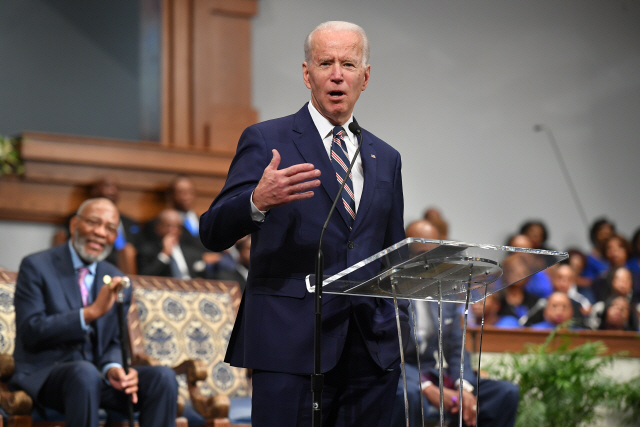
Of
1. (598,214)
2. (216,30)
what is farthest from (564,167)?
(216,30)

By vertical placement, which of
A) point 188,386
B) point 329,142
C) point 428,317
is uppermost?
point 329,142

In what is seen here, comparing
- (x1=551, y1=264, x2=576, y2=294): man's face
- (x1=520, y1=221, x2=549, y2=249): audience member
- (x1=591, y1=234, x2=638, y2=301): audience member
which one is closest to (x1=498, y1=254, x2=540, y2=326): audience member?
(x1=551, y1=264, x2=576, y2=294): man's face

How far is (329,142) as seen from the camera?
2.17 m

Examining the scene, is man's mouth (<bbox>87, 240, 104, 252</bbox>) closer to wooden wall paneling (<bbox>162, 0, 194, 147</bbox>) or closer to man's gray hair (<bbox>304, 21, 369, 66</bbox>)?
man's gray hair (<bbox>304, 21, 369, 66</bbox>)

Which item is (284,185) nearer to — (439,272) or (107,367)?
(439,272)

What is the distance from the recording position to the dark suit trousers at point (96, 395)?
3301 millimetres

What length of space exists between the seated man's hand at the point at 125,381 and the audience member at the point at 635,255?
7055 millimetres

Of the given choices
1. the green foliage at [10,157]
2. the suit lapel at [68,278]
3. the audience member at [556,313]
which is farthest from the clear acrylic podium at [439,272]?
the green foliage at [10,157]

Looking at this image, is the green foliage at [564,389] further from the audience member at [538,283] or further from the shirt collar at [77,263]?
the audience member at [538,283]

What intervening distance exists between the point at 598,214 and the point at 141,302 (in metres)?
7.52

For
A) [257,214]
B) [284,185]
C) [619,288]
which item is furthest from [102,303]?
[619,288]

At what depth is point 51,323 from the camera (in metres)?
3.50

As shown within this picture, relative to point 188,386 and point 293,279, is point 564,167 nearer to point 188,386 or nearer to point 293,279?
point 188,386

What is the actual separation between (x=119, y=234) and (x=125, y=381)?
310 cm
